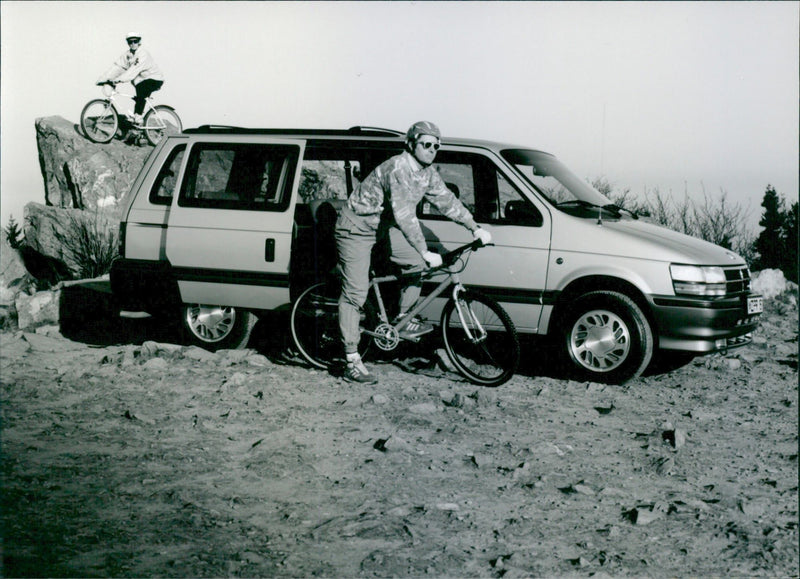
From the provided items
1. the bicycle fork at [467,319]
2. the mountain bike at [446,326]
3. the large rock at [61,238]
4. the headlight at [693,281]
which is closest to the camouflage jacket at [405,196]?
the mountain bike at [446,326]

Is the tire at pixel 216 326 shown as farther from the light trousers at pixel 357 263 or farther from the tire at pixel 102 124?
the tire at pixel 102 124

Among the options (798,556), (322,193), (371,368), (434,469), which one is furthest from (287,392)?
(322,193)

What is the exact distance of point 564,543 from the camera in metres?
4.04

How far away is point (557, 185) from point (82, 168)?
31.8 feet

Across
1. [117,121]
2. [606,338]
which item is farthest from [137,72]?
[606,338]

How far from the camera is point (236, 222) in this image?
7.75 metres

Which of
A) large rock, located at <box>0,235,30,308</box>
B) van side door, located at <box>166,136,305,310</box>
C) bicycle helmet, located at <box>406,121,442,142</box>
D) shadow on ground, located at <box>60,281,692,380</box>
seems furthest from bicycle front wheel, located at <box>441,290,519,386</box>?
large rock, located at <box>0,235,30,308</box>

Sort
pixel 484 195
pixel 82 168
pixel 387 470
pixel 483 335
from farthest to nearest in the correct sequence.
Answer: pixel 82 168 < pixel 484 195 < pixel 483 335 < pixel 387 470

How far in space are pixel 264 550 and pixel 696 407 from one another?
392cm

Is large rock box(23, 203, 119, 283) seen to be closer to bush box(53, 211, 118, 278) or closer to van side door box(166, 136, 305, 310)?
bush box(53, 211, 118, 278)

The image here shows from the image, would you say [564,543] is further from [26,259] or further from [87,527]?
[26,259]

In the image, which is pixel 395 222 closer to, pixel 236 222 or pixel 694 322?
pixel 236 222

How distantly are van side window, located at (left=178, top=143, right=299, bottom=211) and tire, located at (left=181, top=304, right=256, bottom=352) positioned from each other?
3.22 feet

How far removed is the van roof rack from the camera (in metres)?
7.77
